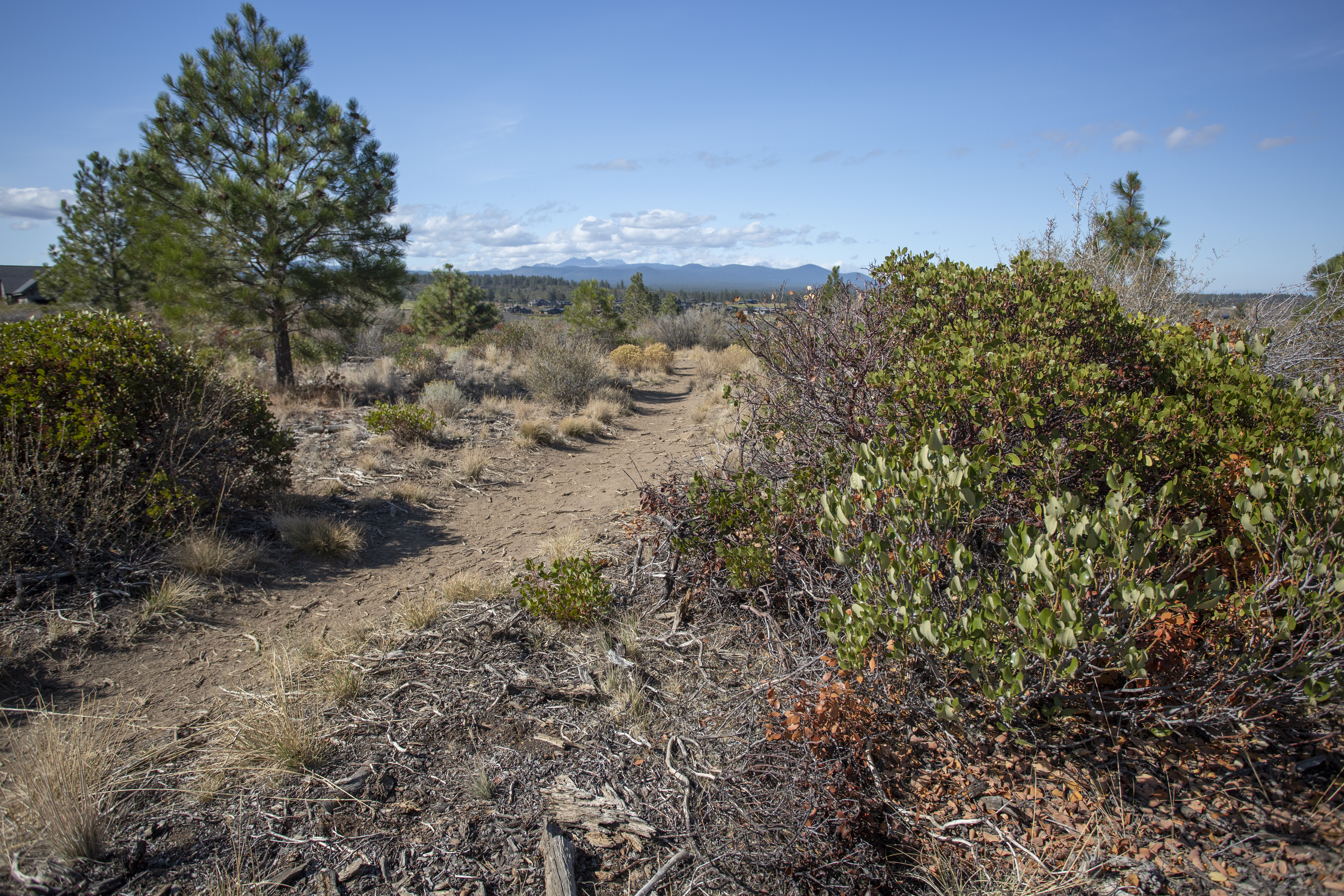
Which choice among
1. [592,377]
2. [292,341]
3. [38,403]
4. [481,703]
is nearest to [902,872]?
[481,703]

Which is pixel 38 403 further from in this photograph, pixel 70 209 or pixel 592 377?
pixel 70 209

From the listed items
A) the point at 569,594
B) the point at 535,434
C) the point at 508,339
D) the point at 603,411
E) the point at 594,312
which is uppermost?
the point at 594,312

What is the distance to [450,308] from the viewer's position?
2164cm

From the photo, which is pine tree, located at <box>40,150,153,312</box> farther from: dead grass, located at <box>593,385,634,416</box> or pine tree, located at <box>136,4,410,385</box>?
dead grass, located at <box>593,385,634,416</box>

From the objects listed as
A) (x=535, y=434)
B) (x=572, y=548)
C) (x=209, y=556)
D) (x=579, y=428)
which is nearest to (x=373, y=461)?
(x=535, y=434)

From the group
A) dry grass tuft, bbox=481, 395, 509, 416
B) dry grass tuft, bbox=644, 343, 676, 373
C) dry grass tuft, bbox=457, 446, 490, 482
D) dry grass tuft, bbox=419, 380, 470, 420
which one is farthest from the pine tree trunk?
dry grass tuft, bbox=644, 343, 676, 373

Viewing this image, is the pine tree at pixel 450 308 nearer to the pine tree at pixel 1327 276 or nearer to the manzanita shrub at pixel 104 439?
the manzanita shrub at pixel 104 439

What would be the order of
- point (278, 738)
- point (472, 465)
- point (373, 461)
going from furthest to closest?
1. point (472, 465)
2. point (373, 461)
3. point (278, 738)

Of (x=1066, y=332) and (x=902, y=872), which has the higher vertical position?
(x=1066, y=332)

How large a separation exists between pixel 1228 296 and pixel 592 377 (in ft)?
35.1

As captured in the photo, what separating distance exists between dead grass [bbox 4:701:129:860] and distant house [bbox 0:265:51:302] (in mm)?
34092

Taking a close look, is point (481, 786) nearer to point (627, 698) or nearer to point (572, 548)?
point (627, 698)

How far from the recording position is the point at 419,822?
8.22 feet

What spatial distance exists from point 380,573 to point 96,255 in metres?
15.8
